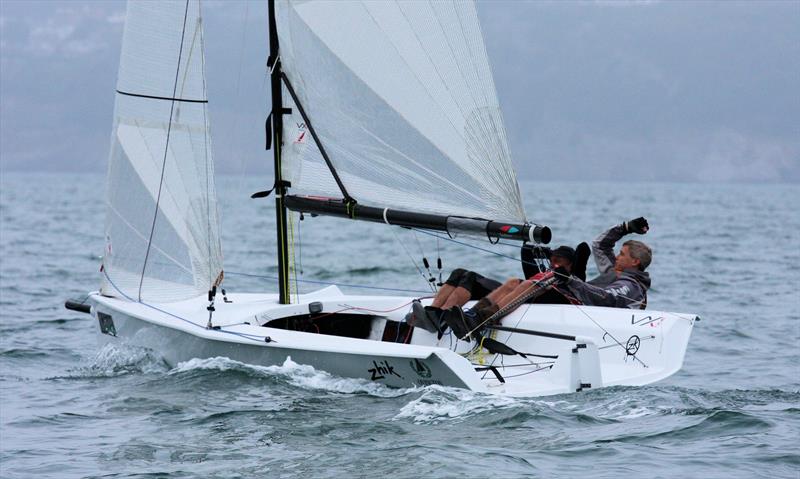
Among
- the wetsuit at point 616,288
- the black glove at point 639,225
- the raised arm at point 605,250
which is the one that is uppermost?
the black glove at point 639,225

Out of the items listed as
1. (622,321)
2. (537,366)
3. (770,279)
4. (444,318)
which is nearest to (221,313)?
(444,318)

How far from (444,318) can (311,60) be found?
8.14 feet

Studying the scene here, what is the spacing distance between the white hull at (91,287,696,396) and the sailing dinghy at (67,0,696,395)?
2 centimetres

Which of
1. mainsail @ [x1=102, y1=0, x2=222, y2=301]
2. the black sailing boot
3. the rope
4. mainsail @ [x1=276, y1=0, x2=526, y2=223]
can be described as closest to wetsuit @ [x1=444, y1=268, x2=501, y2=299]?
the black sailing boot

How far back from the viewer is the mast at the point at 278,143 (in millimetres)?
9438

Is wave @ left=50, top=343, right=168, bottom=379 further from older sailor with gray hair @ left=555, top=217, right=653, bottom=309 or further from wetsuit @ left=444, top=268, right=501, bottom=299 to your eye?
older sailor with gray hair @ left=555, top=217, right=653, bottom=309

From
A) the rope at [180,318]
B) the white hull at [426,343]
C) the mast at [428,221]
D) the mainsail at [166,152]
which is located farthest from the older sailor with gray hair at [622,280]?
the mainsail at [166,152]

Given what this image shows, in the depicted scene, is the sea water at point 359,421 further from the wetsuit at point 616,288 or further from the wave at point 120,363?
the wetsuit at point 616,288

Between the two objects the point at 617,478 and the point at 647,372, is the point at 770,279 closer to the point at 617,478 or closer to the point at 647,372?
the point at 647,372

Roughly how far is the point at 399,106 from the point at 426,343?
2057mm

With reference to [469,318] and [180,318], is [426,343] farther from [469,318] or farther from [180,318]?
[180,318]

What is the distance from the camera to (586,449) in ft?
22.1

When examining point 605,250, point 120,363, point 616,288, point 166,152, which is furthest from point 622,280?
point 120,363

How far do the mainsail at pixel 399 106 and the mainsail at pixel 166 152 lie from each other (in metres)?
0.92
